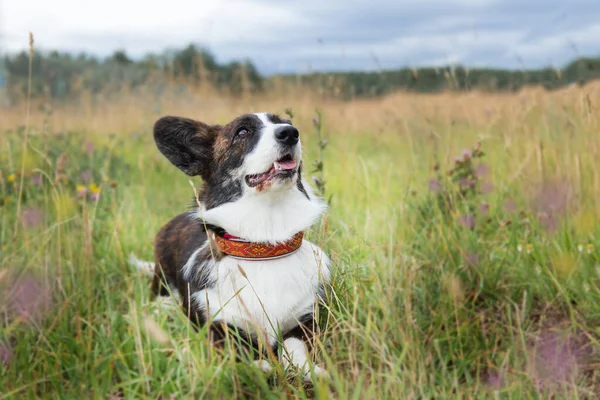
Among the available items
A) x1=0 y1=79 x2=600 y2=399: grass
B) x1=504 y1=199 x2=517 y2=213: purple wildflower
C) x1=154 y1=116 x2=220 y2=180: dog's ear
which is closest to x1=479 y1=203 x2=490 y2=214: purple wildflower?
x1=0 y1=79 x2=600 y2=399: grass

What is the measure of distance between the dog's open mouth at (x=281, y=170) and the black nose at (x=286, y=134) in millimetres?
64

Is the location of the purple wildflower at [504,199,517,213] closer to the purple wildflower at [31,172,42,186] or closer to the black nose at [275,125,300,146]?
the black nose at [275,125,300,146]

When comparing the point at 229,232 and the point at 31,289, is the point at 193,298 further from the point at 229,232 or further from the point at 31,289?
the point at 31,289

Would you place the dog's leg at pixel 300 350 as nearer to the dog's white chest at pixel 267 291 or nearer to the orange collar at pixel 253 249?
the dog's white chest at pixel 267 291

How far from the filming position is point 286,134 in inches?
94.7

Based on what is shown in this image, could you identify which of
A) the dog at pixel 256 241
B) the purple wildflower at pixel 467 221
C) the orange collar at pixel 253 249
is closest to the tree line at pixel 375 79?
the purple wildflower at pixel 467 221

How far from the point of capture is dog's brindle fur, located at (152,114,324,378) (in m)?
2.52

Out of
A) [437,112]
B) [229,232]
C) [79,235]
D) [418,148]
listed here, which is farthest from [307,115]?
[229,232]

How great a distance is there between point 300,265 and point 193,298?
1.75ft

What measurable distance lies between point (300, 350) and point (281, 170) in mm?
788

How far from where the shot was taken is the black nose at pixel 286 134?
2.40m

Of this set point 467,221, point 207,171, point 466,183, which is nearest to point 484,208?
point 466,183

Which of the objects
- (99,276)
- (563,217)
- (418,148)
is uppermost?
(418,148)

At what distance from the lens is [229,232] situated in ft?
8.30
